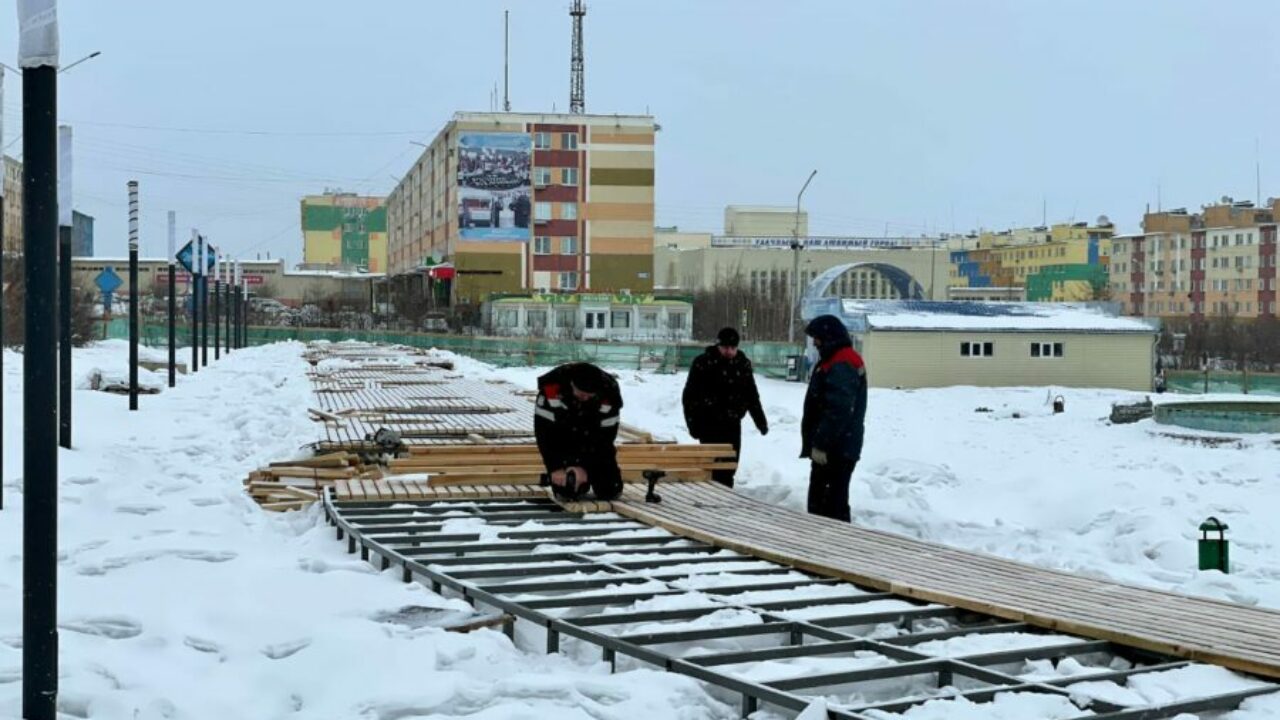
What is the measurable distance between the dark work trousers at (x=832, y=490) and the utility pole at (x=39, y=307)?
786 cm

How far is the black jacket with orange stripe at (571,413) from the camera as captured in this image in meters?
10.4

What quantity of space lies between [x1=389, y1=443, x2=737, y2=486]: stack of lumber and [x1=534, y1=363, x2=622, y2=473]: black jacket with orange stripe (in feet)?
4.58

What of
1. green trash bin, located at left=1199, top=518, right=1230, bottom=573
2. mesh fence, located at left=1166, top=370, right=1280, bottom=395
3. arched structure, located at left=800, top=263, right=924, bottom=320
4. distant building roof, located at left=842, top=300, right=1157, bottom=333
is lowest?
mesh fence, located at left=1166, top=370, right=1280, bottom=395

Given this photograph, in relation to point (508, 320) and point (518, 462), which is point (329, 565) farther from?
point (508, 320)

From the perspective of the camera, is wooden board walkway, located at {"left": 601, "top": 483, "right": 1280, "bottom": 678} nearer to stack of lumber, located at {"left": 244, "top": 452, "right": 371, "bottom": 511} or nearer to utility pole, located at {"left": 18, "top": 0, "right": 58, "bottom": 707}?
stack of lumber, located at {"left": 244, "top": 452, "right": 371, "bottom": 511}

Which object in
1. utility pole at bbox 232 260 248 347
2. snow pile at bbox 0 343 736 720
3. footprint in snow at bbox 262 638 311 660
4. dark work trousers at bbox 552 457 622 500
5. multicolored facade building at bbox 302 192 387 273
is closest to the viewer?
snow pile at bbox 0 343 736 720

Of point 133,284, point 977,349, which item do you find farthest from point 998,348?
point 133,284

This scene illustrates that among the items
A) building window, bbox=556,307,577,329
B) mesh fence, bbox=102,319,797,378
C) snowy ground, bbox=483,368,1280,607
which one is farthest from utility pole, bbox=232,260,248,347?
snowy ground, bbox=483,368,1280,607

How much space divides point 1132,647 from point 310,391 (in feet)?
64.7

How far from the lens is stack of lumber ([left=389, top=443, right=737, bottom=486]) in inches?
484

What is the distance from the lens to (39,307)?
472 centimetres

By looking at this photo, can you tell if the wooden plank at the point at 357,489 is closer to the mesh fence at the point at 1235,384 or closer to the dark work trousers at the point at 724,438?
the dark work trousers at the point at 724,438


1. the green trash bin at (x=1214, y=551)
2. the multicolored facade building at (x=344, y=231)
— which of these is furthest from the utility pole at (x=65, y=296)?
the multicolored facade building at (x=344, y=231)

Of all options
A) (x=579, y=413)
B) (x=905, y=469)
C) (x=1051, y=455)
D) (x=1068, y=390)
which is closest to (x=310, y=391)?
(x=905, y=469)
